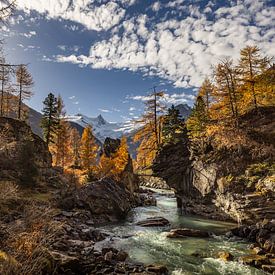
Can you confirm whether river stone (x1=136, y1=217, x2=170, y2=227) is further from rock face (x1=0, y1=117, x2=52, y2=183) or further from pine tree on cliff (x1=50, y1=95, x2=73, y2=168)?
pine tree on cliff (x1=50, y1=95, x2=73, y2=168)

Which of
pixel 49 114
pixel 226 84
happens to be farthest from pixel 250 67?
pixel 49 114

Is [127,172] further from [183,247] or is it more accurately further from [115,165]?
[183,247]

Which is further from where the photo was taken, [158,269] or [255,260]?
[255,260]

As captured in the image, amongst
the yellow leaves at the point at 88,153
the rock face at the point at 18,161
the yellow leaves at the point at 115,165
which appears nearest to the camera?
the rock face at the point at 18,161

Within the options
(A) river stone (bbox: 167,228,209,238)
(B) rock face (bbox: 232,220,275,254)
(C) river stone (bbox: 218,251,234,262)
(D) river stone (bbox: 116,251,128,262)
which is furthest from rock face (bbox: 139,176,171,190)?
(D) river stone (bbox: 116,251,128,262)

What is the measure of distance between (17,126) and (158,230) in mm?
23510

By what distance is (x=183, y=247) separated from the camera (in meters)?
21.6

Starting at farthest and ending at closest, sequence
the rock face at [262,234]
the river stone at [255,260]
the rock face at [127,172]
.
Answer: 1. the rock face at [127,172]
2. the rock face at [262,234]
3. the river stone at [255,260]

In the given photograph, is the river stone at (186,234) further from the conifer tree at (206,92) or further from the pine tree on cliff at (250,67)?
the conifer tree at (206,92)

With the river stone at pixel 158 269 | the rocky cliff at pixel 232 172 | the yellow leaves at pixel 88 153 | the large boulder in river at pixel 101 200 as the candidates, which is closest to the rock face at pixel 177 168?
the rocky cliff at pixel 232 172

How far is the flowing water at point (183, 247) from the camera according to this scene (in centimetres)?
1717

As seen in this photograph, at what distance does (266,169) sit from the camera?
96.9 feet

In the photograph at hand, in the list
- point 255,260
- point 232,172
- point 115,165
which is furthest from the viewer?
point 115,165

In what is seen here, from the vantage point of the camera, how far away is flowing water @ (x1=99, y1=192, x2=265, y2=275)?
17172 millimetres
